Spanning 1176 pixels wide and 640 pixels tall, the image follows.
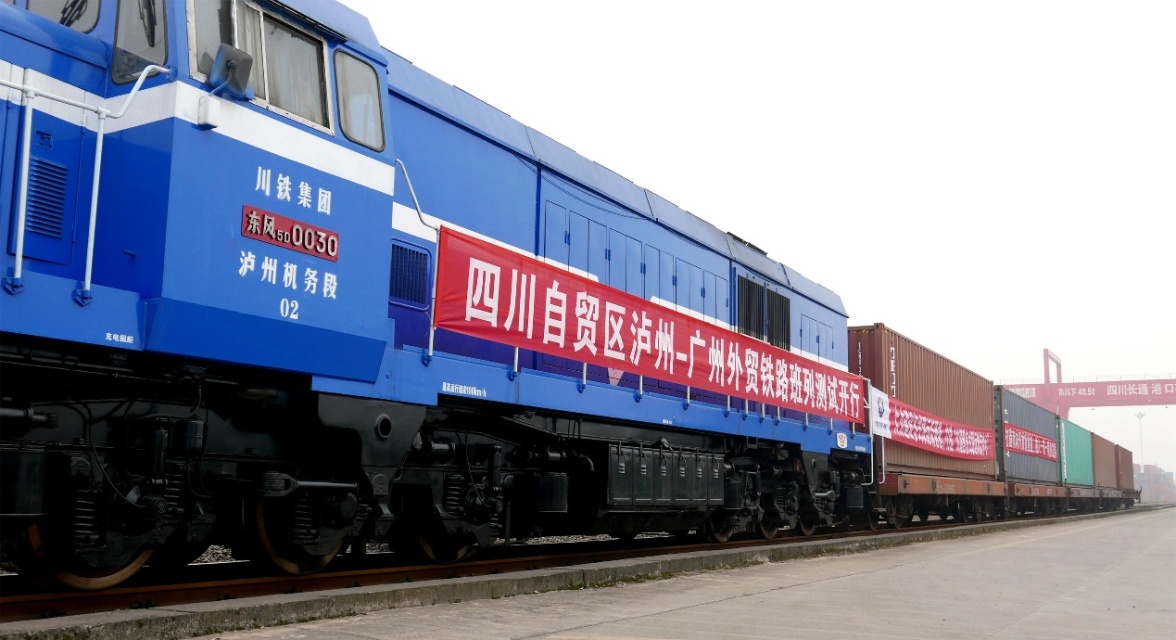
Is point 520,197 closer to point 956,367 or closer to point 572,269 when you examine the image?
point 572,269

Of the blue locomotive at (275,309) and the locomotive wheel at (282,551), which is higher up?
the blue locomotive at (275,309)

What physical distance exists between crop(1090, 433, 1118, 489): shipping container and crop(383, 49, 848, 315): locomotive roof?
3267cm

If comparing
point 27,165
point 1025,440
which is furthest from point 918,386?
point 27,165

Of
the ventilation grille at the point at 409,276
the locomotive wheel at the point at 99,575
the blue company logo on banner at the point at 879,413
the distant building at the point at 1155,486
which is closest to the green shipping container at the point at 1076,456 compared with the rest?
the blue company logo on banner at the point at 879,413

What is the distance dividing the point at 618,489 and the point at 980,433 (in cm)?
1758

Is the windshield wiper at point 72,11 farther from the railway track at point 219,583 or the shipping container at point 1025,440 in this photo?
the shipping container at point 1025,440

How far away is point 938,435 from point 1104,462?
1123 inches

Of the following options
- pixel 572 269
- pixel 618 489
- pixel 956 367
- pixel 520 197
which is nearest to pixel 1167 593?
pixel 618 489

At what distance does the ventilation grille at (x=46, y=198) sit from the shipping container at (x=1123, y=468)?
51.0m

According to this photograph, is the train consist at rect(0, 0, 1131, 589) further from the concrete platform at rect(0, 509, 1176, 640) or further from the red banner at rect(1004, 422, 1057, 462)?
the red banner at rect(1004, 422, 1057, 462)

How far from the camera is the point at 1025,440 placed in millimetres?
28438

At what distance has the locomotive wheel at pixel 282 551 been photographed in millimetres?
→ 6410

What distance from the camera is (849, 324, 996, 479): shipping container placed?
18125 millimetres

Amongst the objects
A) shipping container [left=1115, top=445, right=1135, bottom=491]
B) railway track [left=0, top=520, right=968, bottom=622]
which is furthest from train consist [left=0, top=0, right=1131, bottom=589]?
shipping container [left=1115, top=445, right=1135, bottom=491]
